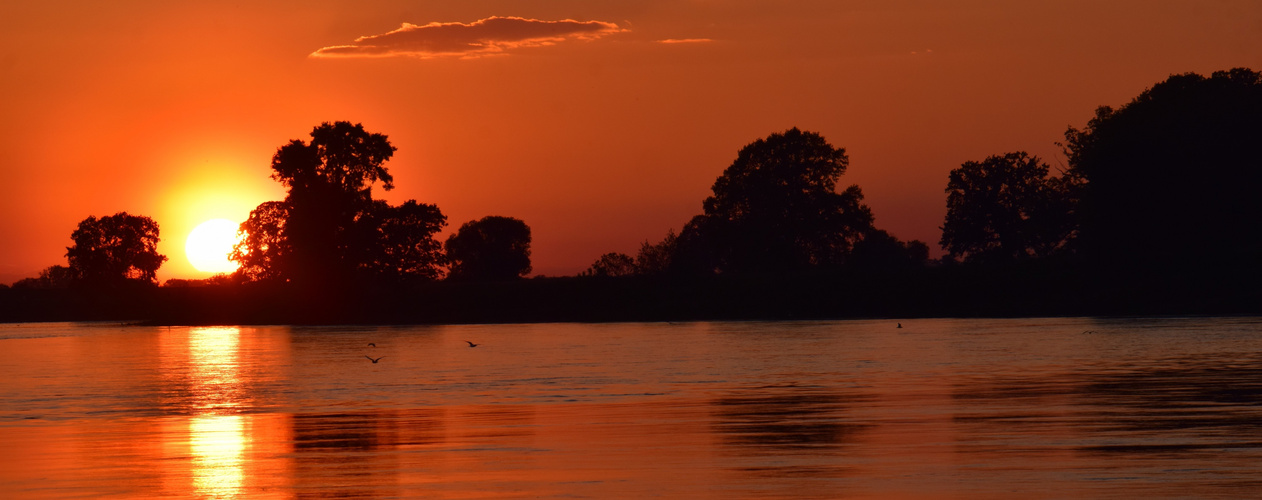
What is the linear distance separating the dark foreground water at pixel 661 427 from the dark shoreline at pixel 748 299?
5413 centimetres

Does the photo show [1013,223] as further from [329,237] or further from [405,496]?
[405,496]

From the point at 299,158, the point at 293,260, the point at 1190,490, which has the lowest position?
the point at 1190,490

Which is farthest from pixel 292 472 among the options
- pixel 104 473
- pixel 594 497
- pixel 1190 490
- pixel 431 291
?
Answer: pixel 431 291

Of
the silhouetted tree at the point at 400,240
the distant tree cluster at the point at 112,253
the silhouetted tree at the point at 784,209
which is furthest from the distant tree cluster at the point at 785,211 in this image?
the distant tree cluster at the point at 112,253

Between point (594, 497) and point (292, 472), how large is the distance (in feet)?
16.3

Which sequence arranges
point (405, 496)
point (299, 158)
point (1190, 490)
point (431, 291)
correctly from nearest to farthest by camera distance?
point (1190, 490) < point (405, 496) < point (299, 158) < point (431, 291)

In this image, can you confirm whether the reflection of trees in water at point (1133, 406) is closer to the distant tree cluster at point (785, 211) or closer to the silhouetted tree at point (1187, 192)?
the silhouetted tree at point (1187, 192)

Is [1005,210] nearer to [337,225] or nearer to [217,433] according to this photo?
[337,225]

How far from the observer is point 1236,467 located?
1573 cm

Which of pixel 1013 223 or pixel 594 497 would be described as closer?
pixel 594 497

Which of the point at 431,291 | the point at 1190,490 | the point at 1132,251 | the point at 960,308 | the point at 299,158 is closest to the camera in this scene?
the point at 1190,490

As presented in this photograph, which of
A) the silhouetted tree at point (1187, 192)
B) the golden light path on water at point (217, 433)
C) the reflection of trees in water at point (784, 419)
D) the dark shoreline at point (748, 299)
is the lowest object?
the reflection of trees in water at point (784, 419)

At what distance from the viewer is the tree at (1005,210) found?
142 metres

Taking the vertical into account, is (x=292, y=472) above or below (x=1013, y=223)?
below
